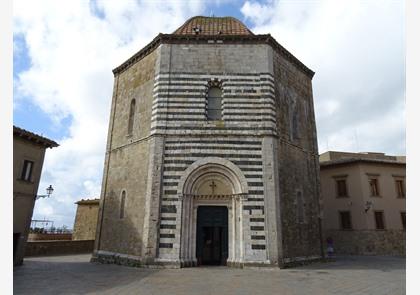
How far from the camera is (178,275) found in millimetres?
10328

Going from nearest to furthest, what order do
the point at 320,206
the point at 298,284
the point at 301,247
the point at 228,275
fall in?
the point at 298,284, the point at 228,275, the point at 301,247, the point at 320,206

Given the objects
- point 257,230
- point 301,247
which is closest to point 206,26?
point 257,230

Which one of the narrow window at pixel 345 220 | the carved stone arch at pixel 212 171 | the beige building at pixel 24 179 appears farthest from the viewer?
the narrow window at pixel 345 220

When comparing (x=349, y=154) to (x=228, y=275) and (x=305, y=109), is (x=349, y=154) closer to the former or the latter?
(x=305, y=109)

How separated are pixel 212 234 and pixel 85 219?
55.0ft

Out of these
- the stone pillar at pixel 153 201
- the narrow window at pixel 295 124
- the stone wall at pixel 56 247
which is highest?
the narrow window at pixel 295 124

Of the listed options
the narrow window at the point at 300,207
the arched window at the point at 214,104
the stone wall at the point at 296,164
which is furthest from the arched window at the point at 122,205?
the narrow window at the point at 300,207

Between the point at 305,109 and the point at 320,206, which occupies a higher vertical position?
the point at 305,109

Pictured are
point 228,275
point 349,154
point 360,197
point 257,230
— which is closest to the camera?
point 228,275

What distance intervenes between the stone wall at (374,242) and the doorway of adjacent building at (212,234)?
41.3ft

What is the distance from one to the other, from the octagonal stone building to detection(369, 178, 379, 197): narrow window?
836 centimetres

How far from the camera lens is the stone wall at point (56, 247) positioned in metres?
18.0

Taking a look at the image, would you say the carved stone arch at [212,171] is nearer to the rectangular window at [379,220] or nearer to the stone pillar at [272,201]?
the stone pillar at [272,201]

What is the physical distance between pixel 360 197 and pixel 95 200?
67.9ft
